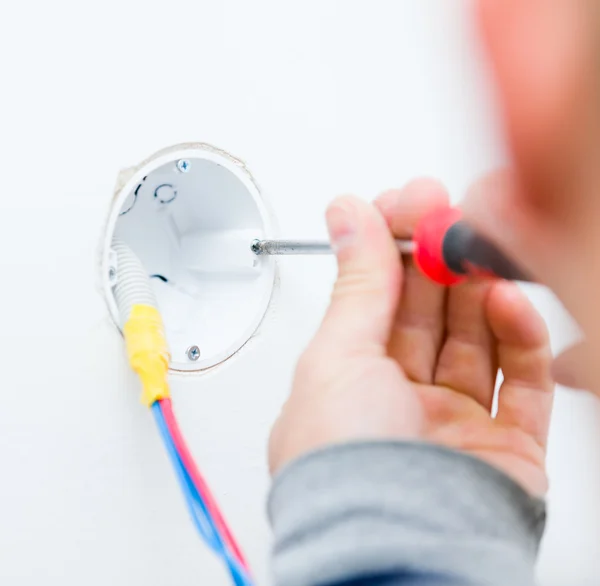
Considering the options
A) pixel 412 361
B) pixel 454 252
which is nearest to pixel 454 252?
pixel 454 252

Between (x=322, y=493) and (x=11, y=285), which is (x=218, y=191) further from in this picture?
(x=322, y=493)

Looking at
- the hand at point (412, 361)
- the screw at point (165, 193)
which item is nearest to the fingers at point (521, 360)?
the hand at point (412, 361)

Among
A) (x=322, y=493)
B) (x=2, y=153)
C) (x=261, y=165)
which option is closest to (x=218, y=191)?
(x=261, y=165)

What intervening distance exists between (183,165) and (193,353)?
0.12m

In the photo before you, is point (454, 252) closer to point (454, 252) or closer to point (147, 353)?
point (454, 252)

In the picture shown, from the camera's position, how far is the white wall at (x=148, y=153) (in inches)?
13.1

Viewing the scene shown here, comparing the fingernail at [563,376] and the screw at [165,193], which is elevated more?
the screw at [165,193]

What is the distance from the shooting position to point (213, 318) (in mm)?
428

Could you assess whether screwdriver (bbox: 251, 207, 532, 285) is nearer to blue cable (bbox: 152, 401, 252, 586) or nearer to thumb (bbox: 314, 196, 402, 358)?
thumb (bbox: 314, 196, 402, 358)

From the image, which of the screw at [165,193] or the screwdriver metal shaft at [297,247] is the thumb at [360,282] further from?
the screw at [165,193]

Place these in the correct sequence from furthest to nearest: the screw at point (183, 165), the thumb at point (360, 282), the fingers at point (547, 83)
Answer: the screw at point (183, 165) → the thumb at point (360, 282) → the fingers at point (547, 83)

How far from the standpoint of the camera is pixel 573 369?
0.34 metres

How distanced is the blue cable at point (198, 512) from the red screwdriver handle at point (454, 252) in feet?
0.53

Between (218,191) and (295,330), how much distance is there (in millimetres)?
103
